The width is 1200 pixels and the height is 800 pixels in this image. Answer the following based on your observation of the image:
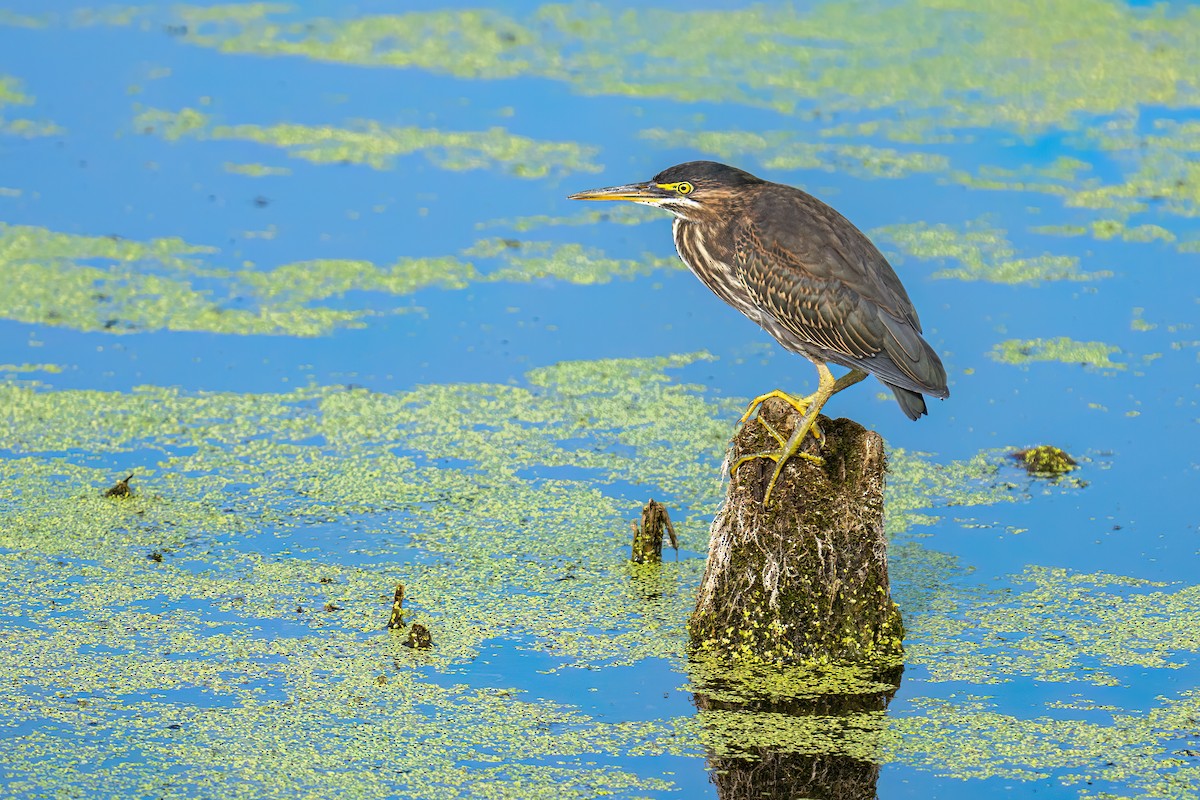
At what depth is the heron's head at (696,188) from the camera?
18.1ft

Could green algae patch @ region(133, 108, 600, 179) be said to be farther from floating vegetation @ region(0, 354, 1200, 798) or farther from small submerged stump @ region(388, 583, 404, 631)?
small submerged stump @ region(388, 583, 404, 631)

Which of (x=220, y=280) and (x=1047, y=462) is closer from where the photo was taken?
(x=1047, y=462)

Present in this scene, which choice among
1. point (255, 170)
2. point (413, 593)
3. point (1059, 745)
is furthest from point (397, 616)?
point (255, 170)

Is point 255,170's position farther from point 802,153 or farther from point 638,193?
point 638,193

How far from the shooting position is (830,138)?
10055 millimetres

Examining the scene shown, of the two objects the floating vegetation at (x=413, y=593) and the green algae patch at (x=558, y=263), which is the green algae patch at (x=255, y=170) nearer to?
the green algae patch at (x=558, y=263)

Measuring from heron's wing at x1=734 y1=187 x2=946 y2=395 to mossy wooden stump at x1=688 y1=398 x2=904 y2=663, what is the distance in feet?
0.99

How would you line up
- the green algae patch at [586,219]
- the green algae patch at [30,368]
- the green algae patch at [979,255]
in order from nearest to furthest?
the green algae patch at [30,368]
the green algae patch at [979,255]
the green algae patch at [586,219]

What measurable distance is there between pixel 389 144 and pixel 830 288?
17.4ft

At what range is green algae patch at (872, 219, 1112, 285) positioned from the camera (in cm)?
829

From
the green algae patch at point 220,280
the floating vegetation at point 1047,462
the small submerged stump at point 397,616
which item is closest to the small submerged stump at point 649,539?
the small submerged stump at point 397,616

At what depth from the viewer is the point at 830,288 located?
5285 millimetres

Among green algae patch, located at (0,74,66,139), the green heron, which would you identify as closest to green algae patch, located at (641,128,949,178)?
green algae patch, located at (0,74,66,139)

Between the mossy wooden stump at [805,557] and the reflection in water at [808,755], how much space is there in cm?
19
